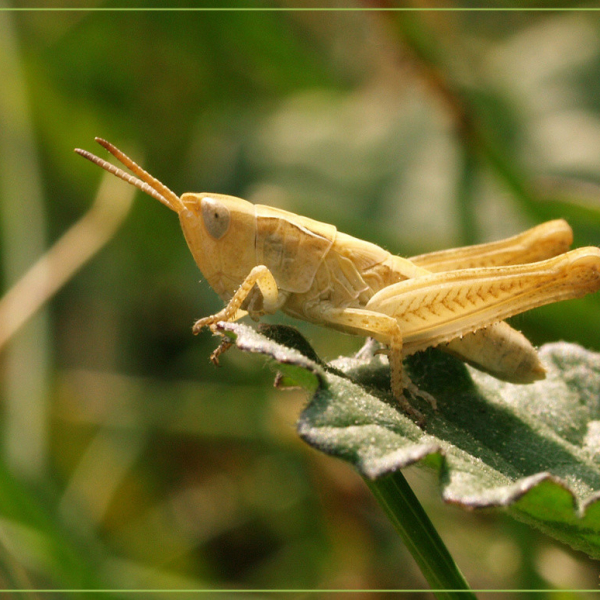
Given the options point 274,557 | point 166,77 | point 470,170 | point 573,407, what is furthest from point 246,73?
point 573,407

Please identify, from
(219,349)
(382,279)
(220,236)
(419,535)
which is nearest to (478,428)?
(419,535)

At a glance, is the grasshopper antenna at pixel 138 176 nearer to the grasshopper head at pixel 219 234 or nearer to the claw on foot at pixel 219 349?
the grasshopper head at pixel 219 234

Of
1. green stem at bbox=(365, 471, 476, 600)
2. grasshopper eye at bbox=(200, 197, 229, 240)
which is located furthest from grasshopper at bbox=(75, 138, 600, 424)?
green stem at bbox=(365, 471, 476, 600)

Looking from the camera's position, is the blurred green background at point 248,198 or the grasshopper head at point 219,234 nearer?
the grasshopper head at point 219,234

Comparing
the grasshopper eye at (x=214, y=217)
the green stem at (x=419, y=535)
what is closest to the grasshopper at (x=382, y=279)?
the grasshopper eye at (x=214, y=217)

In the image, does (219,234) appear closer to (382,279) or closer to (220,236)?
(220,236)

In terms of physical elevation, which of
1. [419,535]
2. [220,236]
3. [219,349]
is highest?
[220,236]
